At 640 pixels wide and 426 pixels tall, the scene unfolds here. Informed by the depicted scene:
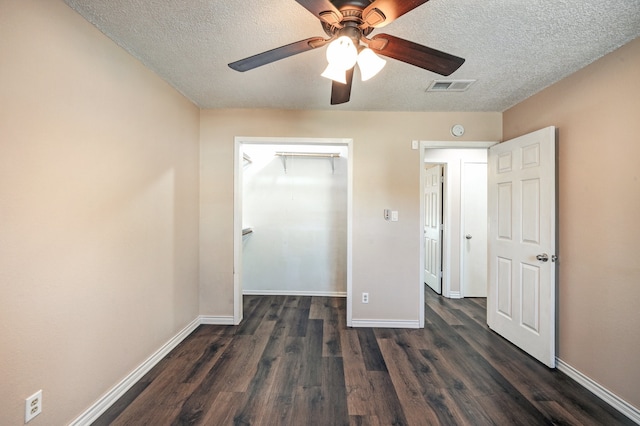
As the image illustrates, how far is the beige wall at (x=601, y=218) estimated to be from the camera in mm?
1642

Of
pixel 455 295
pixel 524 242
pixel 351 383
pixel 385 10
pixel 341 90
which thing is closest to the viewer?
pixel 385 10

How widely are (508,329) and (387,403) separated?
5.40 feet

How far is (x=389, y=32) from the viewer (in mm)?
1603

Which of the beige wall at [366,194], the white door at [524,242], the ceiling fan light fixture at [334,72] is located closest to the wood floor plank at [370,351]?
the beige wall at [366,194]

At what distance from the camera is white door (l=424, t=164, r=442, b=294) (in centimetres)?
Result: 398

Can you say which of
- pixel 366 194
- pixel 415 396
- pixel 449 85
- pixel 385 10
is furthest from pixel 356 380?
pixel 449 85

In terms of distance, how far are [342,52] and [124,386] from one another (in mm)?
2499

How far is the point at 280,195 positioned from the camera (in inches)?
158

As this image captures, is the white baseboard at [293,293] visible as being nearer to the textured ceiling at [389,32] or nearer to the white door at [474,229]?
the white door at [474,229]

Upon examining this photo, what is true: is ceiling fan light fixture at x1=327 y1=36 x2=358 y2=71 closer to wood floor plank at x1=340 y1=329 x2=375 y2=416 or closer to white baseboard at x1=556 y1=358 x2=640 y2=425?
wood floor plank at x1=340 y1=329 x2=375 y2=416

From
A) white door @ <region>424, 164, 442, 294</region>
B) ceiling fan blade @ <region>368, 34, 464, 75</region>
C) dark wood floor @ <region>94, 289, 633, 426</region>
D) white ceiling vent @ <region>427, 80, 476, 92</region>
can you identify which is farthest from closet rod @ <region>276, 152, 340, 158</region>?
ceiling fan blade @ <region>368, 34, 464, 75</region>

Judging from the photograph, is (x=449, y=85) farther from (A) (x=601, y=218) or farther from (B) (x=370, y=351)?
(B) (x=370, y=351)

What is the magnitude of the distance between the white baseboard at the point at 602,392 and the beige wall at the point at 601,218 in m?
0.04

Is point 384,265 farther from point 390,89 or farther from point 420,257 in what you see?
point 390,89
